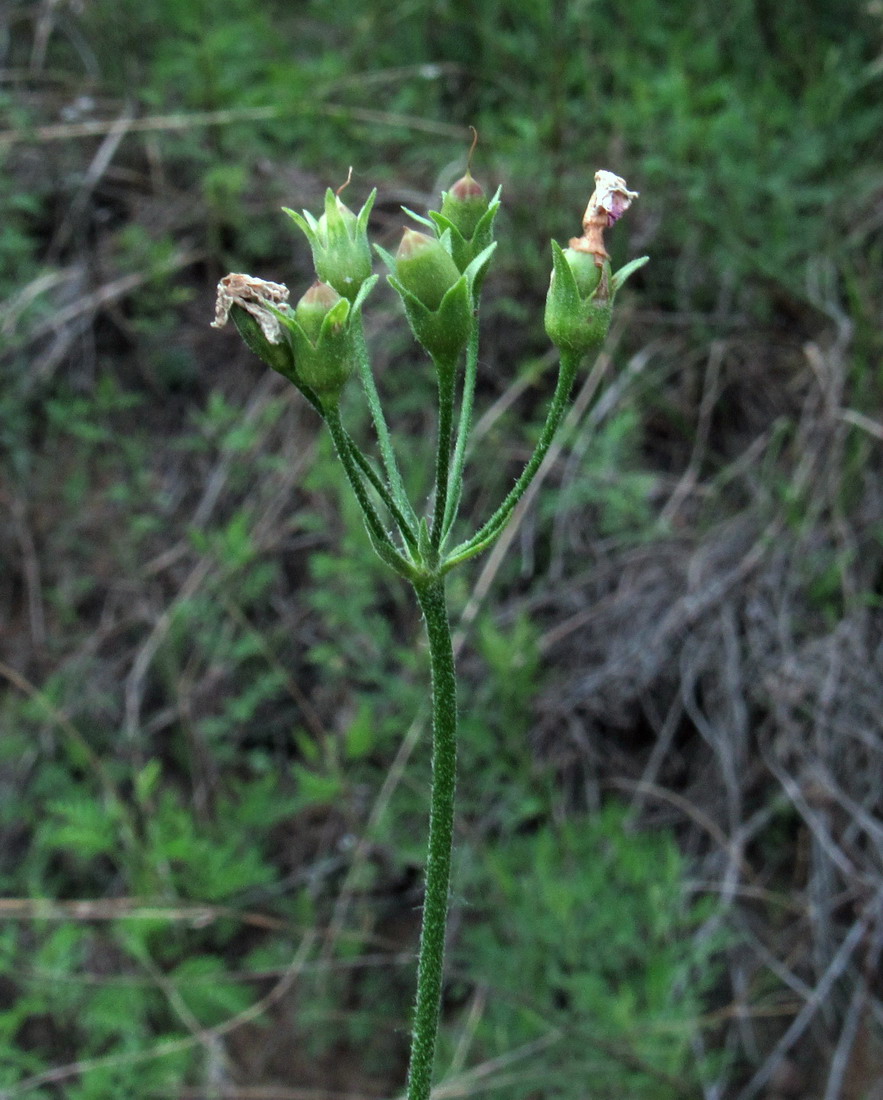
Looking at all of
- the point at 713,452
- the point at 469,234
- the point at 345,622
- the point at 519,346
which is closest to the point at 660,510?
the point at 713,452

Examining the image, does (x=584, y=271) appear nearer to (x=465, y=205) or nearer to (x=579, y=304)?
(x=579, y=304)

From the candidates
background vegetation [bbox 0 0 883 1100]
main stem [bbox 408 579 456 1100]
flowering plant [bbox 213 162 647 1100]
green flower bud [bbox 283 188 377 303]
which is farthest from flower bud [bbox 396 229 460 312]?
background vegetation [bbox 0 0 883 1100]

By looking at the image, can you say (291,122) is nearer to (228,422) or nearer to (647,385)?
(228,422)

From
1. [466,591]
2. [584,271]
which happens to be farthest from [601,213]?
[466,591]

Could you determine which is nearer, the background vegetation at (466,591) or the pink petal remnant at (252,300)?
the pink petal remnant at (252,300)

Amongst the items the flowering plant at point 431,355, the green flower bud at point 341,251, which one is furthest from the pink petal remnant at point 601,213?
the green flower bud at point 341,251

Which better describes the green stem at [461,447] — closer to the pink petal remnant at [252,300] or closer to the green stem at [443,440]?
the green stem at [443,440]

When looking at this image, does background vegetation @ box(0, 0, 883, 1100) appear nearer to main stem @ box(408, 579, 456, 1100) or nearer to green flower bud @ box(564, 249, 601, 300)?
main stem @ box(408, 579, 456, 1100)
